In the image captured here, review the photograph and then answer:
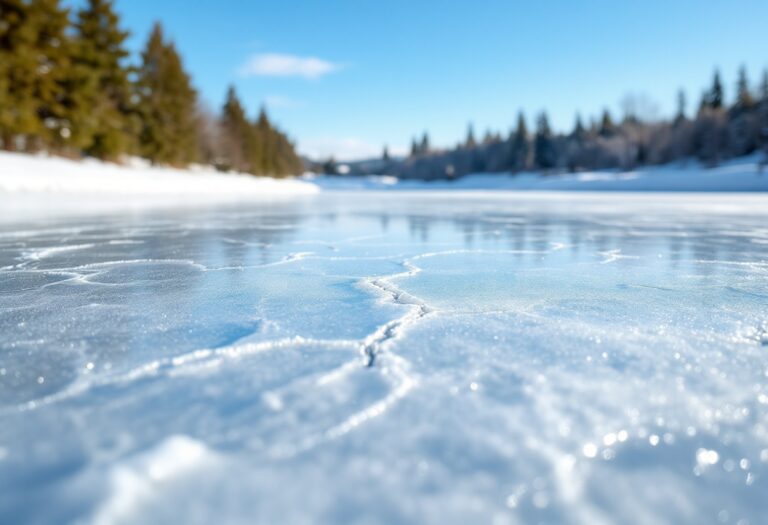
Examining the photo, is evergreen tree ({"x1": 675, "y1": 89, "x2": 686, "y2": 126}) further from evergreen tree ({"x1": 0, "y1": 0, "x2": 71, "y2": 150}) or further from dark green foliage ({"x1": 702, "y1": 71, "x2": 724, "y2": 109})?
evergreen tree ({"x1": 0, "y1": 0, "x2": 71, "y2": 150})

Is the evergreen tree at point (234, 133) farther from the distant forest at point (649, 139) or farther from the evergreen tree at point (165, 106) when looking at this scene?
the distant forest at point (649, 139)

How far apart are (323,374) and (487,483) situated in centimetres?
42

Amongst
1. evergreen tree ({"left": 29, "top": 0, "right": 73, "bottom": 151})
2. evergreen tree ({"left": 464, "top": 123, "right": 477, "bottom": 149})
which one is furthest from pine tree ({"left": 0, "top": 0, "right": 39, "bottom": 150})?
evergreen tree ({"left": 464, "top": 123, "right": 477, "bottom": 149})

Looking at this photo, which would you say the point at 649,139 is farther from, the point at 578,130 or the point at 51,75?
the point at 51,75

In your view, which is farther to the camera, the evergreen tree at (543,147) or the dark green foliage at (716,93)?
the evergreen tree at (543,147)

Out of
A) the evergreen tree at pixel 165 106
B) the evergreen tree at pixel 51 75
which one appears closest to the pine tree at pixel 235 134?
the evergreen tree at pixel 165 106

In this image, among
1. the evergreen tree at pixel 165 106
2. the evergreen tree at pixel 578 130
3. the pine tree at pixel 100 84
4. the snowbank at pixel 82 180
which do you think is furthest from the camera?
the evergreen tree at pixel 578 130

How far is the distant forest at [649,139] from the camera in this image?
36.0 m

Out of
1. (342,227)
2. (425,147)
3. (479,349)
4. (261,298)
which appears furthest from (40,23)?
(425,147)

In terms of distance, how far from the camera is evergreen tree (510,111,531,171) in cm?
5197

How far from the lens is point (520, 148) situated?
5197cm

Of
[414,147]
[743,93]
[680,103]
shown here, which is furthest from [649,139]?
[414,147]

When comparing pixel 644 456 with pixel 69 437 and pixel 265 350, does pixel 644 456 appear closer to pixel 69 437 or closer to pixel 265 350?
pixel 265 350

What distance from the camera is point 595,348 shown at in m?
1.07
